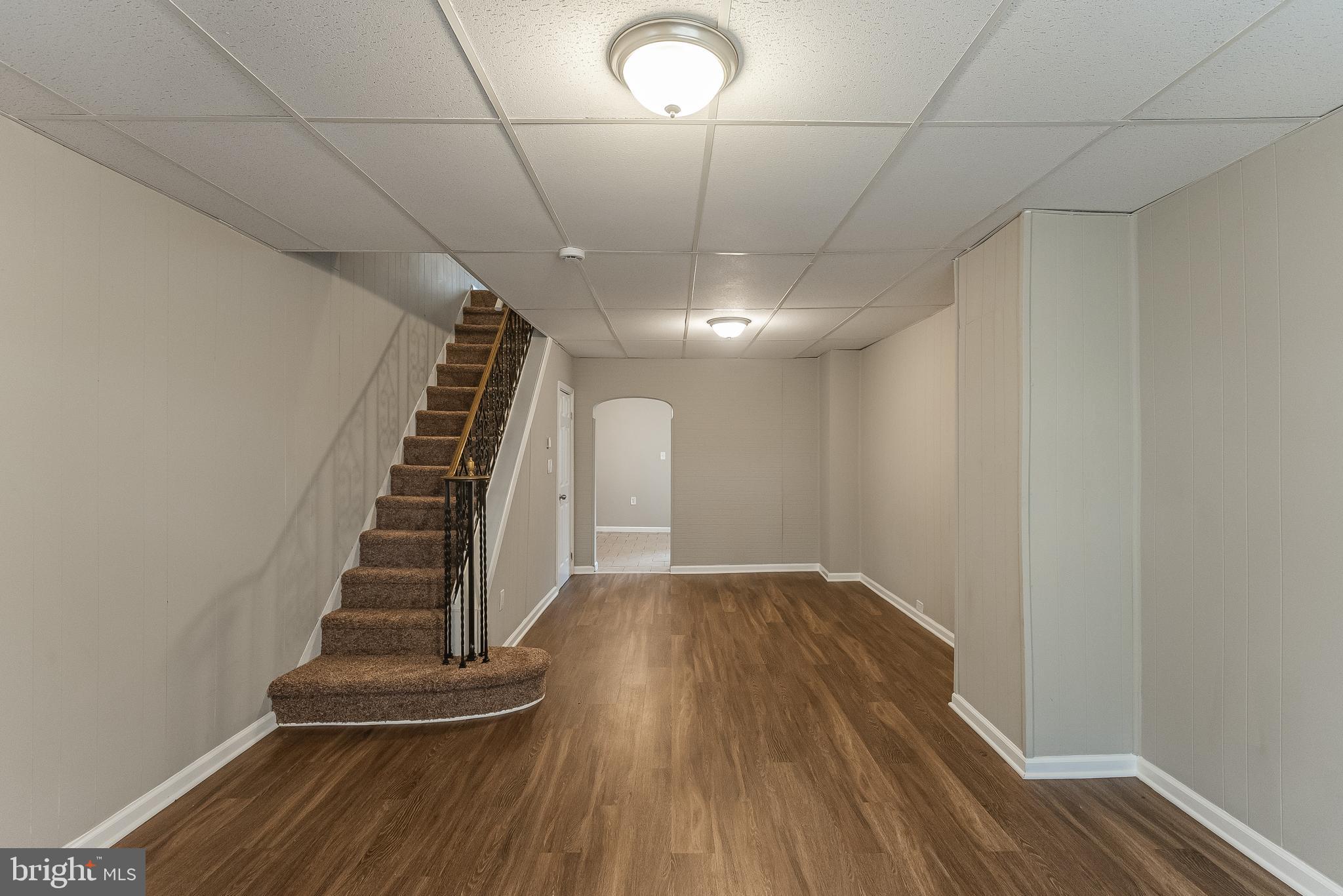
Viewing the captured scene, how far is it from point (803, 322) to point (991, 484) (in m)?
2.46

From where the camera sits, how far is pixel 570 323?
207 inches

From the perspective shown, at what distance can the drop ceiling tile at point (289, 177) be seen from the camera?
2072mm

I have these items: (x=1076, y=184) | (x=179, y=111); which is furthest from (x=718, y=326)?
(x=179, y=111)

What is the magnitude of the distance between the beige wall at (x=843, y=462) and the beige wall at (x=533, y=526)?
2945 mm

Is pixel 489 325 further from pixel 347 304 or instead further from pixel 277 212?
pixel 277 212

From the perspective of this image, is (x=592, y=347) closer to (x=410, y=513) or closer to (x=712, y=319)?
(x=712, y=319)

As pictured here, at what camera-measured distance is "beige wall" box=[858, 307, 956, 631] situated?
4930 millimetres

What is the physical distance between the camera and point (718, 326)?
5047 millimetres

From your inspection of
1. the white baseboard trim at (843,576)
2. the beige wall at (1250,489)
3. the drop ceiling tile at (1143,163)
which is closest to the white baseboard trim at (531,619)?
the white baseboard trim at (843,576)

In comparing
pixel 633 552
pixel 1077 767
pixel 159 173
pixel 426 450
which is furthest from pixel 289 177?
pixel 633 552

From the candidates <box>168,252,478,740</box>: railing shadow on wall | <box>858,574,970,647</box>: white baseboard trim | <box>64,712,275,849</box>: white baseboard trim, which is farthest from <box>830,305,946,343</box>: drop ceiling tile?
<box>64,712,275,849</box>: white baseboard trim

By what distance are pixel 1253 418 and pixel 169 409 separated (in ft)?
13.6

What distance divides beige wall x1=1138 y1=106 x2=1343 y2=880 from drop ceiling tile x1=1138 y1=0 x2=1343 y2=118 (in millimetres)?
253

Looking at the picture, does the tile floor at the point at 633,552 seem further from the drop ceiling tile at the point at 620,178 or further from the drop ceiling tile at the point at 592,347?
the drop ceiling tile at the point at 620,178
